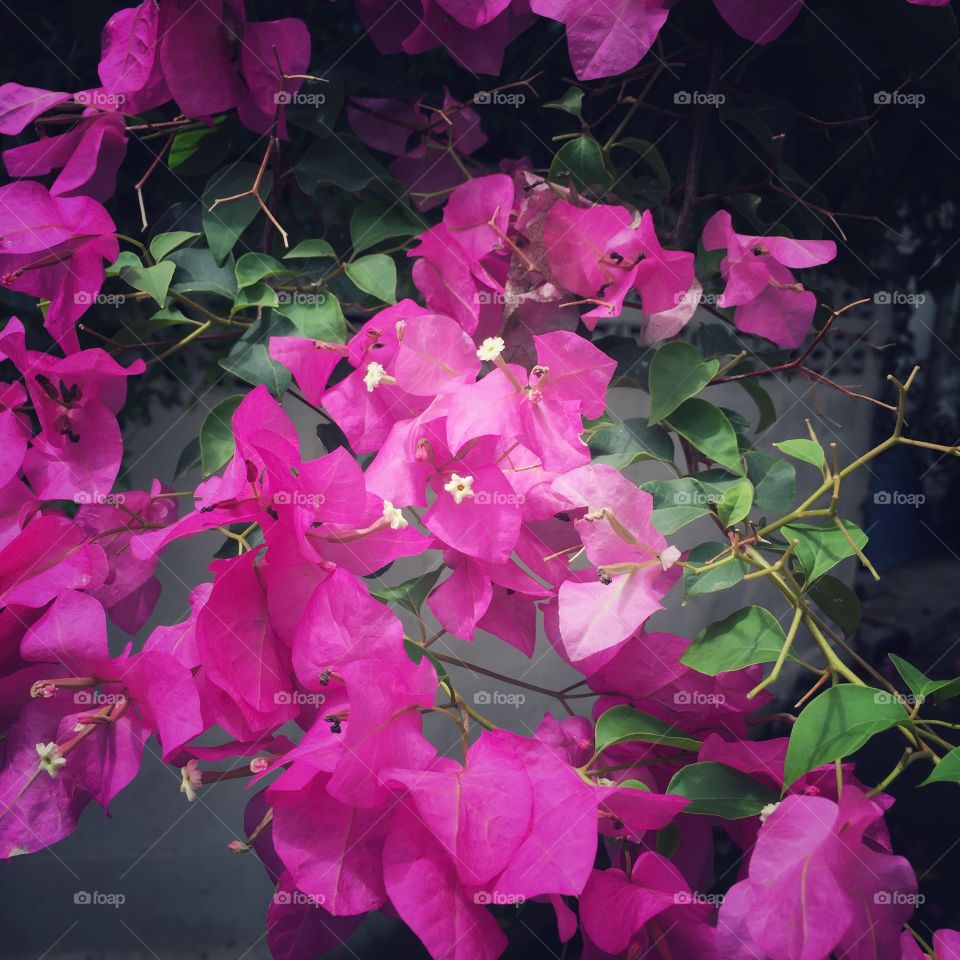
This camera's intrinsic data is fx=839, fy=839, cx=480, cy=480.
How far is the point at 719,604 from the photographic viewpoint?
104 cm

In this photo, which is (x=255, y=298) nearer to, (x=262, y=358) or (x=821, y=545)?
(x=262, y=358)

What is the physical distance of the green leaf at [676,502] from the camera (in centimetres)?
55

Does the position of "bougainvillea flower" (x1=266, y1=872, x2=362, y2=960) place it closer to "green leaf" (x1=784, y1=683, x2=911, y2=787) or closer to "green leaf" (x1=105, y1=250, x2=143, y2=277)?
"green leaf" (x1=784, y1=683, x2=911, y2=787)

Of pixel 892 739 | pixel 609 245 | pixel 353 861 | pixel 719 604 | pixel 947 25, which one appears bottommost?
pixel 892 739

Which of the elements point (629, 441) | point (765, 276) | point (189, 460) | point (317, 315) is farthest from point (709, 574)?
point (189, 460)

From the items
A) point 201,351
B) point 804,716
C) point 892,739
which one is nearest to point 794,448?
point 804,716

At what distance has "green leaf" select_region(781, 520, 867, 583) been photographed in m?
0.54

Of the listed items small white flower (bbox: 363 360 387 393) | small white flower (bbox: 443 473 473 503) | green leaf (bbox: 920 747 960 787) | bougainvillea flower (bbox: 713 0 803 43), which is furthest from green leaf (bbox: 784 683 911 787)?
bougainvillea flower (bbox: 713 0 803 43)

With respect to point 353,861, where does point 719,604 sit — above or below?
below

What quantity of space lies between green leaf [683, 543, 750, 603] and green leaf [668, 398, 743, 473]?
Result: 0.06 m

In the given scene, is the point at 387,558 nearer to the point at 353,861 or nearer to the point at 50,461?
the point at 353,861

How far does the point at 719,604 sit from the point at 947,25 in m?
0.65

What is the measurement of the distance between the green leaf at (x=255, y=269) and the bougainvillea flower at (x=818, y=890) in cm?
50

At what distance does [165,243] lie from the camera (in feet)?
2.10
